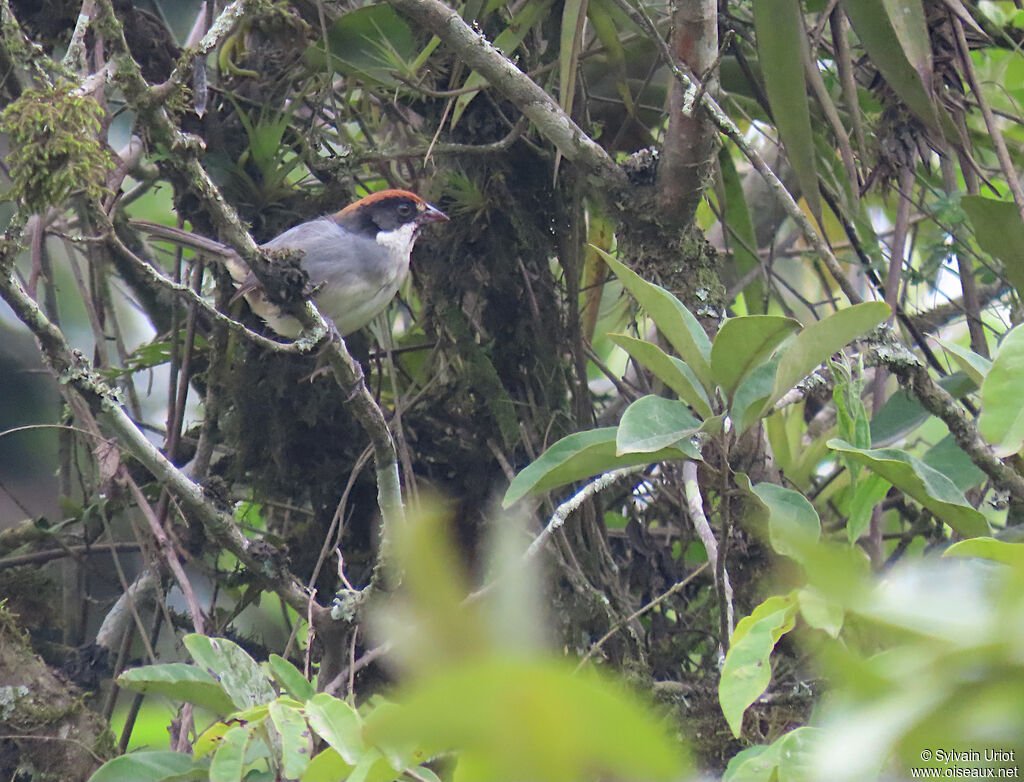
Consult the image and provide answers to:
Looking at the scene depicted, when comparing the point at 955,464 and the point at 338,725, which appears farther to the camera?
the point at 955,464

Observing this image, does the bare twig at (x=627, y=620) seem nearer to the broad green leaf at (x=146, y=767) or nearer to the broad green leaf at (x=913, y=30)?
the broad green leaf at (x=146, y=767)

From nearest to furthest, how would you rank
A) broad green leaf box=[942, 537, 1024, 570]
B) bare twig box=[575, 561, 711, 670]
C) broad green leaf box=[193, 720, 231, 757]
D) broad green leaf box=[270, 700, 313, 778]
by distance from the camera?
broad green leaf box=[942, 537, 1024, 570] → broad green leaf box=[270, 700, 313, 778] → broad green leaf box=[193, 720, 231, 757] → bare twig box=[575, 561, 711, 670]

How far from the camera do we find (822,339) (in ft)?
6.39

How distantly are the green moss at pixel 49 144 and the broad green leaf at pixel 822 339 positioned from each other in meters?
1.54

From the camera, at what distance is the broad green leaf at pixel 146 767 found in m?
1.97

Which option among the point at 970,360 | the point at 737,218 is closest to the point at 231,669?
the point at 970,360

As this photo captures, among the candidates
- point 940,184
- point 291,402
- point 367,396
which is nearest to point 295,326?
point 291,402

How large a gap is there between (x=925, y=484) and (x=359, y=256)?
262cm

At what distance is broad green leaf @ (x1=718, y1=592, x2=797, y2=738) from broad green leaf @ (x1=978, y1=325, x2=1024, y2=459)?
42 cm

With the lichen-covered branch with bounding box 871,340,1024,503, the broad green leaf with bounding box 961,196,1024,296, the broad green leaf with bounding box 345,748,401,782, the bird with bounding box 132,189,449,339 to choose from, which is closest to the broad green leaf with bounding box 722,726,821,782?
the broad green leaf with bounding box 345,748,401,782

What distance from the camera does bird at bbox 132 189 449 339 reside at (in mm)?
3957

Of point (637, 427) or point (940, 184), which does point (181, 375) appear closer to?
point (637, 427)

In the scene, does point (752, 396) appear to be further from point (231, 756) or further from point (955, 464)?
point (231, 756)

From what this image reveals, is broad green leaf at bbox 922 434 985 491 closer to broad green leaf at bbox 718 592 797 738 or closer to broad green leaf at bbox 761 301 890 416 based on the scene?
broad green leaf at bbox 761 301 890 416
